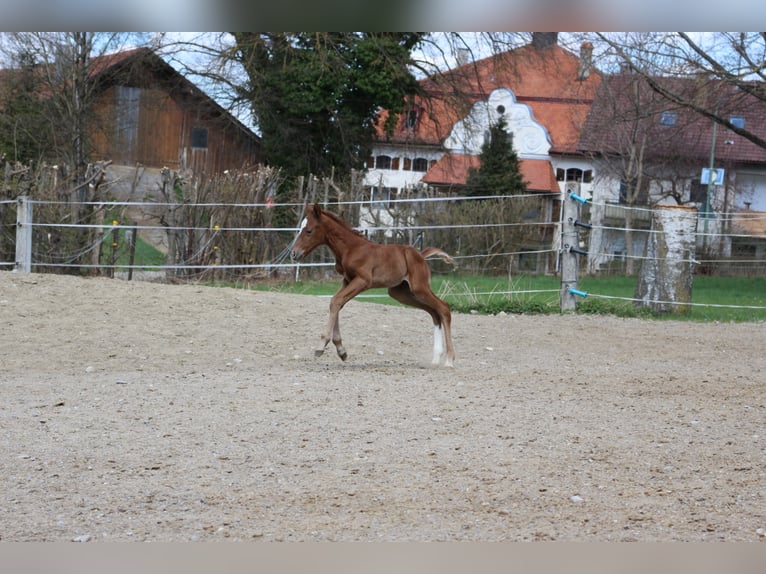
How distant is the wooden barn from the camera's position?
29406mm

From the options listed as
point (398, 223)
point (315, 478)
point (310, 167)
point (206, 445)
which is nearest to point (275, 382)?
point (206, 445)

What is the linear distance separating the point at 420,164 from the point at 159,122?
15.1m

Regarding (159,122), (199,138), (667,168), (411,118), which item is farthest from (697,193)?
(159,122)

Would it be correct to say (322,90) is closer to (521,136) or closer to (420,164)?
(420,164)

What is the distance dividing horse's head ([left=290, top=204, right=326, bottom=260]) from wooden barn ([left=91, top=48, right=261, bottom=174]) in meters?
21.0

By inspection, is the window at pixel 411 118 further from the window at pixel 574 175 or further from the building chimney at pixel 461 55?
the window at pixel 574 175

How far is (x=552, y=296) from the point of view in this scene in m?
15.5

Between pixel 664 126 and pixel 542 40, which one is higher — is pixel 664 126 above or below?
below

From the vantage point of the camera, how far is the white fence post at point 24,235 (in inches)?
543

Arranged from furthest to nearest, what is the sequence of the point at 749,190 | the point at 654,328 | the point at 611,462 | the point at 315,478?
1. the point at 749,190
2. the point at 654,328
3. the point at 611,462
4. the point at 315,478

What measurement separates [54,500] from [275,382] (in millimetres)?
3246

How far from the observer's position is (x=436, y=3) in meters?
1.85

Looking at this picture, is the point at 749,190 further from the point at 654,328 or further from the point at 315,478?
the point at 315,478

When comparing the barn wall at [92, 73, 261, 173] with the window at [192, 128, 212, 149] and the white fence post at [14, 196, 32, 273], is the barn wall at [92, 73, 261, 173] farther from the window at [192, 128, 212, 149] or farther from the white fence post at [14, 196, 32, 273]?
the white fence post at [14, 196, 32, 273]
